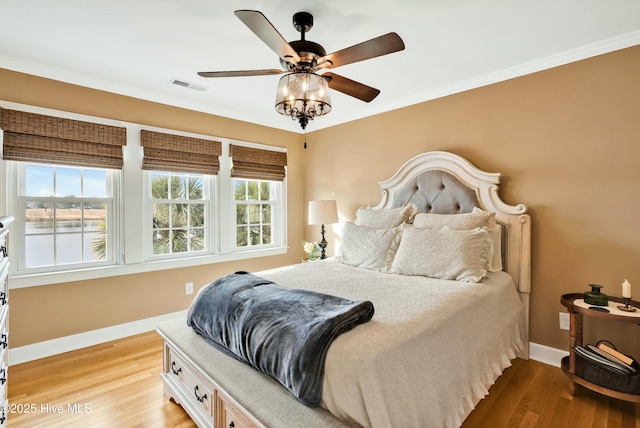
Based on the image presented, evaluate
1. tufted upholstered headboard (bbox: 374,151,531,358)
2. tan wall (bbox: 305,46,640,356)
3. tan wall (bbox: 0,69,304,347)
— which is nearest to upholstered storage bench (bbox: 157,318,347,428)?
tan wall (bbox: 0,69,304,347)

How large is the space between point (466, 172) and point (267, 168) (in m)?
2.43

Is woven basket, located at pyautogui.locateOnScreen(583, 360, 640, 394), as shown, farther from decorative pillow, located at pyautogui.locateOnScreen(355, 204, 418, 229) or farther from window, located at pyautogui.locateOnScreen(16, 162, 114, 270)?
window, located at pyautogui.locateOnScreen(16, 162, 114, 270)

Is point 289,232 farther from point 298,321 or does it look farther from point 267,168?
point 298,321

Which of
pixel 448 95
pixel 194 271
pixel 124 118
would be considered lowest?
pixel 194 271

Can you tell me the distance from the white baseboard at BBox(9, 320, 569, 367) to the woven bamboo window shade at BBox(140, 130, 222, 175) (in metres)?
1.61

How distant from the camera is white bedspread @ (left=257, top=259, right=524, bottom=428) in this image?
3.99ft

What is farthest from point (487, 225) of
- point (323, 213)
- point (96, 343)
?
point (96, 343)

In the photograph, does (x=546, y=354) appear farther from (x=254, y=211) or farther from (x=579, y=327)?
(x=254, y=211)

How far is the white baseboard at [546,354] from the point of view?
248cm

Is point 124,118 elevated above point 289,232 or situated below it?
above

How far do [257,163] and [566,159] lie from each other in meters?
3.19

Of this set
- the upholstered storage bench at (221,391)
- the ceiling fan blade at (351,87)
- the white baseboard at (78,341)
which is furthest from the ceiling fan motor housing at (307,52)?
the white baseboard at (78,341)

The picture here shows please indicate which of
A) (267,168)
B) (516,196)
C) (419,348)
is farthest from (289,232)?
(419,348)

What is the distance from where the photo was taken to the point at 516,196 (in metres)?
2.70
